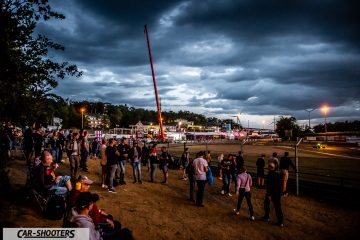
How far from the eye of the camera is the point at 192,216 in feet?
30.0

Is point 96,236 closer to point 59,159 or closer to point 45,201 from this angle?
point 45,201

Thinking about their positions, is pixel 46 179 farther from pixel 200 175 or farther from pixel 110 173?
pixel 200 175

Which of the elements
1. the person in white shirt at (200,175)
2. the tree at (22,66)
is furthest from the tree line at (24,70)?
the person in white shirt at (200,175)

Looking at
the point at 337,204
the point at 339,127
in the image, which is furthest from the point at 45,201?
the point at 339,127

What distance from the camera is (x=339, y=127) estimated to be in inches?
5541

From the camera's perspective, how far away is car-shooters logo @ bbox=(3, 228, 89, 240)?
3.87 m

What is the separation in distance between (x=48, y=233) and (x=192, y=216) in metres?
5.65

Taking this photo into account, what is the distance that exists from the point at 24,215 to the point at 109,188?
3833mm

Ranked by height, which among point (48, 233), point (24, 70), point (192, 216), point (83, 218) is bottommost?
point (192, 216)

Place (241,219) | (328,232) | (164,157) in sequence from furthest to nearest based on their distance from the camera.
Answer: (164,157)
(241,219)
(328,232)

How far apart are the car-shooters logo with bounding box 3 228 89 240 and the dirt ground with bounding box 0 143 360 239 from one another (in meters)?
1.66

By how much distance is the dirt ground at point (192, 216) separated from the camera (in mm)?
7578

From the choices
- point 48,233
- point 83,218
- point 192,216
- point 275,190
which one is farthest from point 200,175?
point 83,218

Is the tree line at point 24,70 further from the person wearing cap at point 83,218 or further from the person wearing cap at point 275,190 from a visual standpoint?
the person wearing cap at point 275,190
